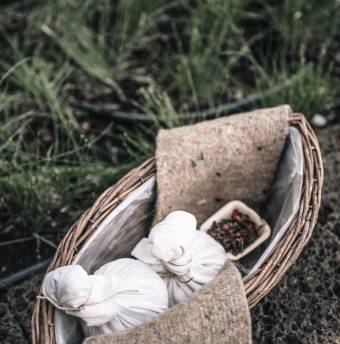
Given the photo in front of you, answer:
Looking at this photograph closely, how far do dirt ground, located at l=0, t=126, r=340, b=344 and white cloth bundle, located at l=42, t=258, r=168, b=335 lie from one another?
0.37m

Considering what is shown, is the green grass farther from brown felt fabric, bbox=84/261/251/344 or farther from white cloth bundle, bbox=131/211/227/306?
brown felt fabric, bbox=84/261/251/344

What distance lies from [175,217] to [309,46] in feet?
4.12

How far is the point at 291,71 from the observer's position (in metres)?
2.19

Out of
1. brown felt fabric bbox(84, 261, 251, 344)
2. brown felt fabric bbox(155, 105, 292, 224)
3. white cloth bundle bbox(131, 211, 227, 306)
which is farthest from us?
brown felt fabric bbox(155, 105, 292, 224)

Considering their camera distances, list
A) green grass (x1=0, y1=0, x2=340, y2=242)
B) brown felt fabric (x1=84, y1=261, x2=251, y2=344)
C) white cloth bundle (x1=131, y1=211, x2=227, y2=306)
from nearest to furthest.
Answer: brown felt fabric (x1=84, y1=261, x2=251, y2=344), white cloth bundle (x1=131, y1=211, x2=227, y2=306), green grass (x1=0, y1=0, x2=340, y2=242)

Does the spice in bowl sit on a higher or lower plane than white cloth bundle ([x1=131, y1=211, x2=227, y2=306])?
lower

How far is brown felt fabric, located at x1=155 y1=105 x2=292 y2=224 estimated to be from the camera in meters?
1.46

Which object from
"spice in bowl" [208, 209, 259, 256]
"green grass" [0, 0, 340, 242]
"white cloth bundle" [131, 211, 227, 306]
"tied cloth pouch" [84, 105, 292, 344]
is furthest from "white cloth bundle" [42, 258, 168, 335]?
"green grass" [0, 0, 340, 242]

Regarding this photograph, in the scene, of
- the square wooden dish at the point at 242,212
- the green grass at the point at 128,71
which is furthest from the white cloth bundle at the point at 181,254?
the green grass at the point at 128,71

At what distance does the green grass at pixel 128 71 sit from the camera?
180 centimetres

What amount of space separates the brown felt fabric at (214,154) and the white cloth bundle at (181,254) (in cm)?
15

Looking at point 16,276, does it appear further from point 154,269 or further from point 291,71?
point 291,71

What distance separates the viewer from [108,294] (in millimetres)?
1205

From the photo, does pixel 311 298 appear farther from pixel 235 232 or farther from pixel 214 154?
pixel 214 154
